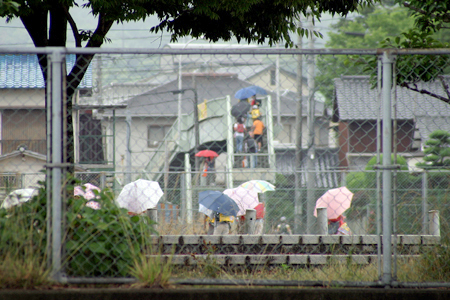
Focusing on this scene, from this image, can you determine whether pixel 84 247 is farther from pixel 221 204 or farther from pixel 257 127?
pixel 257 127

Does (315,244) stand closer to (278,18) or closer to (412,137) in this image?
(278,18)

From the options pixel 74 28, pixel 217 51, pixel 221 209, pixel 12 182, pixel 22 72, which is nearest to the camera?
pixel 217 51

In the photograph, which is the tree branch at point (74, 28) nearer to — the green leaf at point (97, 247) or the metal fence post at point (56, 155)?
the metal fence post at point (56, 155)

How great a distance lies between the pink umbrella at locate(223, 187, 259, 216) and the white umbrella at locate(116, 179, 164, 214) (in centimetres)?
138

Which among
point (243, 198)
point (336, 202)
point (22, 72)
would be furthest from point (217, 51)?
point (22, 72)

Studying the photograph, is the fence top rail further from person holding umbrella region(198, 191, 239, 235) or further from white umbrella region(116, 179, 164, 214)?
person holding umbrella region(198, 191, 239, 235)

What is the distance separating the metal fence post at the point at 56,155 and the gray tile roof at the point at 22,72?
45.3 ft

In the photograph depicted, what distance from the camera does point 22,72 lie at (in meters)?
17.4

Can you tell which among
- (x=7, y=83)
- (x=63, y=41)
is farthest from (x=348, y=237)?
(x=7, y=83)

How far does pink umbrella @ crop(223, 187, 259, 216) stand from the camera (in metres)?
7.47

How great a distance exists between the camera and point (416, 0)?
4988 mm

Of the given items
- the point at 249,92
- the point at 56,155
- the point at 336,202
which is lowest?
the point at 336,202

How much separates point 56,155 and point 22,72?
15693 millimetres

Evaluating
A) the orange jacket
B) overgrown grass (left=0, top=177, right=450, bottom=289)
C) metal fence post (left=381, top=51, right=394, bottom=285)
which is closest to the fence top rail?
metal fence post (left=381, top=51, right=394, bottom=285)
